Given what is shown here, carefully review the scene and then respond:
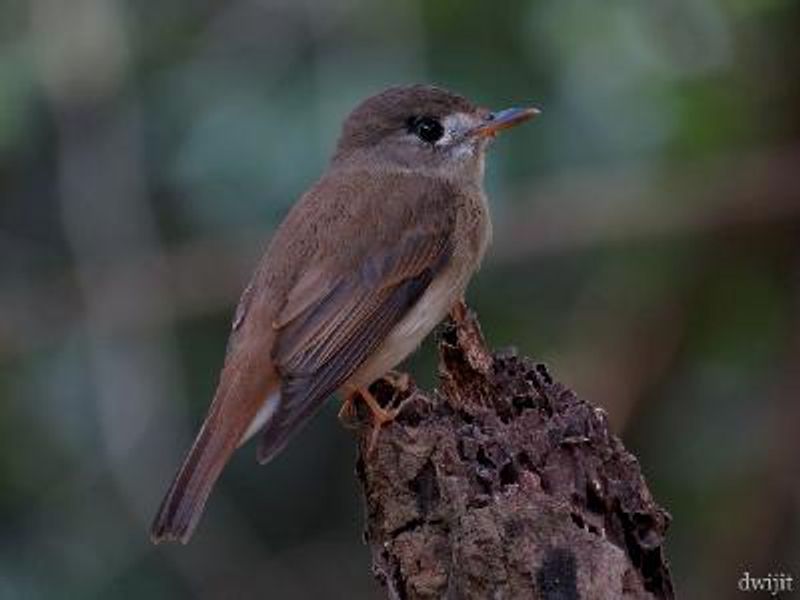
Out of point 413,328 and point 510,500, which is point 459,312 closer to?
point 413,328

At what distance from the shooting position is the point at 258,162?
297 inches

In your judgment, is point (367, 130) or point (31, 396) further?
point (31, 396)

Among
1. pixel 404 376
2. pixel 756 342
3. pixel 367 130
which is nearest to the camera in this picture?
pixel 404 376

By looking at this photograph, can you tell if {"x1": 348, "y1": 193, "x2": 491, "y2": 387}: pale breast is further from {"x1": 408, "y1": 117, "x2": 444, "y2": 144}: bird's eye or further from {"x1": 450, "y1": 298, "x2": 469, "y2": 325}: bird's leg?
{"x1": 408, "y1": 117, "x2": 444, "y2": 144}: bird's eye

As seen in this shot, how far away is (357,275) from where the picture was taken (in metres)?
6.15

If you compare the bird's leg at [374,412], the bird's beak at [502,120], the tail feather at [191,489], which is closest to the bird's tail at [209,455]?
the tail feather at [191,489]

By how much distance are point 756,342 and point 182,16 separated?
238 centimetres

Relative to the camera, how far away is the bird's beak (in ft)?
21.6

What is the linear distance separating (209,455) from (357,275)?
2.40 ft

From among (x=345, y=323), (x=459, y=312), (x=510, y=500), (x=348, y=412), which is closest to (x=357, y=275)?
(x=345, y=323)

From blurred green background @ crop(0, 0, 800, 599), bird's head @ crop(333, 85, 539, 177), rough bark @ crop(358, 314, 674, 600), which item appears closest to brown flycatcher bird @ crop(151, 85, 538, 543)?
bird's head @ crop(333, 85, 539, 177)

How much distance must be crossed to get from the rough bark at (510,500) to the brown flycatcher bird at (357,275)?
0.30 meters

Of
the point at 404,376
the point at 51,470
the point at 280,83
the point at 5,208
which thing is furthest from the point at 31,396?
the point at 404,376

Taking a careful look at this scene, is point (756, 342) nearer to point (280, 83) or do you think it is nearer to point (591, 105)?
point (591, 105)
